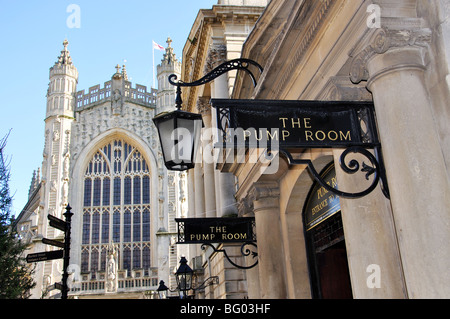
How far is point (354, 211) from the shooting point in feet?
17.6

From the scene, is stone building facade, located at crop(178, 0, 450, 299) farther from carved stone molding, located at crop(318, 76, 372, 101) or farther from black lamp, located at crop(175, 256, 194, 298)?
black lamp, located at crop(175, 256, 194, 298)

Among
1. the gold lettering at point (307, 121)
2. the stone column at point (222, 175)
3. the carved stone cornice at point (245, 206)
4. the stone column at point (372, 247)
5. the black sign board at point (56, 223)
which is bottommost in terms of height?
the stone column at point (372, 247)

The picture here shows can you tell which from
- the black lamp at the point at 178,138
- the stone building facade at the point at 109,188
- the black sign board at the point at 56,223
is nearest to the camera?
the black lamp at the point at 178,138

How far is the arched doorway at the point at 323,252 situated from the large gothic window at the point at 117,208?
100.0ft

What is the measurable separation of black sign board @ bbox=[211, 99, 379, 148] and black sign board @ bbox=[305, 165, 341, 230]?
2.85 meters

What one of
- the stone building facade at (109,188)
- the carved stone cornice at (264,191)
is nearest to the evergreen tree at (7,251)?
the carved stone cornice at (264,191)

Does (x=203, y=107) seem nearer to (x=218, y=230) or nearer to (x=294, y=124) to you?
(x=218, y=230)

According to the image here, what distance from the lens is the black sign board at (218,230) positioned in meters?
10.4

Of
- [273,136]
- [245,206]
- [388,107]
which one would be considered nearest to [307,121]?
[273,136]

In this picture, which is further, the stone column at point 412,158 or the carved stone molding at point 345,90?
the carved stone molding at point 345,90

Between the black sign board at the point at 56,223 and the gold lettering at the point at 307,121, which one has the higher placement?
the black sign board at the point at 56,223

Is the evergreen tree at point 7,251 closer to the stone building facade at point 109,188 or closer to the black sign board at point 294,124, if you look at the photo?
the black sign board at point 294,124

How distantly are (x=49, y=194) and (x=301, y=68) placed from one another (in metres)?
35.2

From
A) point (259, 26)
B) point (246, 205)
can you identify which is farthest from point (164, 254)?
point (259, 26)
